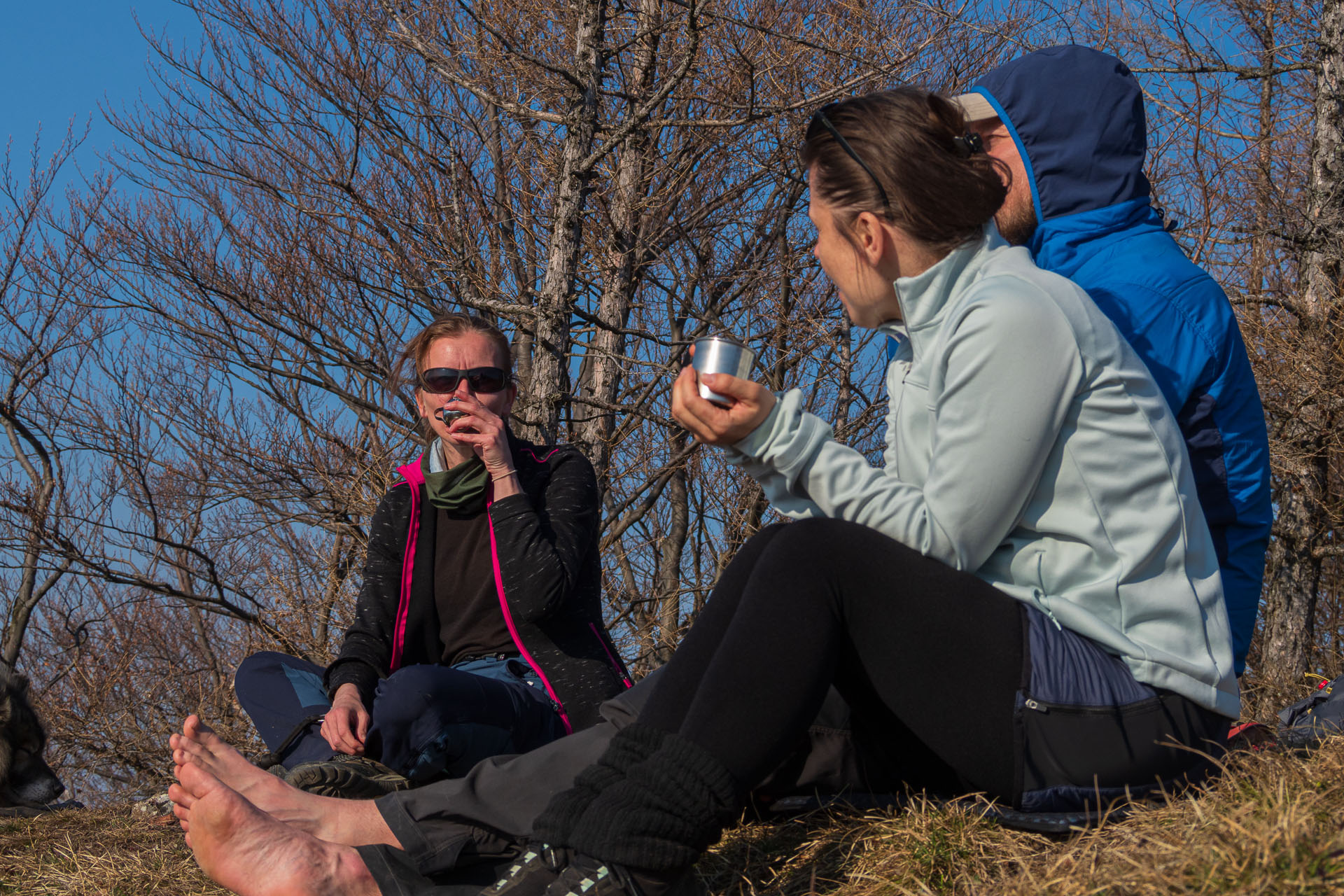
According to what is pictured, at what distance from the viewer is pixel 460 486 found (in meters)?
3.24

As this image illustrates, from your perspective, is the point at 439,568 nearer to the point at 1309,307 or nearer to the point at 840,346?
the point at 840,346

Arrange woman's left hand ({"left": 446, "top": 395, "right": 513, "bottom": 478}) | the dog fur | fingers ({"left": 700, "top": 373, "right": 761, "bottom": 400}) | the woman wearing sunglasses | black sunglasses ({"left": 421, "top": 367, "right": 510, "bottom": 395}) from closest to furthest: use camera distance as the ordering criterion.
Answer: fingers ({"left": 700, "top": 373, "right": 761, "bottom": 400}), the woman wearing sunglasses, woman's left hand ({"left": 446, "top": 395, "right": 513, "bottom": 478}), black sunglasses ({"left": 421, "top": 367, "right": 510, "bottom": 395}), the dog fur

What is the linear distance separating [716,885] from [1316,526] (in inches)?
238

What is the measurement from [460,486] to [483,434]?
7.6 inches

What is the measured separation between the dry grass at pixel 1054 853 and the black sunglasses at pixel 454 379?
4.84 feet

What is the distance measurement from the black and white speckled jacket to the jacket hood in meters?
1.56

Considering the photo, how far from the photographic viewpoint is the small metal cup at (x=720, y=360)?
1.87 metres

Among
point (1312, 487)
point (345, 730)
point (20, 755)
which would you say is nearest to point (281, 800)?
point (345, 730)

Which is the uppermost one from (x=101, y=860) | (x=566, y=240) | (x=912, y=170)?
(x=566, y=240)

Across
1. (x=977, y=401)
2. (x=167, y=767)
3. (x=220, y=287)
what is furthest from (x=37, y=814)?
(x=220, y=287)

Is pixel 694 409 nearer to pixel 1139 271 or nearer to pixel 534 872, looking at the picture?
pixel 534 872

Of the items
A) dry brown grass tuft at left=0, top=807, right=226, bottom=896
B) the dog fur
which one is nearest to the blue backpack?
dry brown grass tuft at left=0, top=807, right=226, bottom=896

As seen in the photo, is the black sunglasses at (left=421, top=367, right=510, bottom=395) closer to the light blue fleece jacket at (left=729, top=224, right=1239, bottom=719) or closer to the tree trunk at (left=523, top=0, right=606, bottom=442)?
the tree trunk at (left=523, top=0, right=606, bottom=442)

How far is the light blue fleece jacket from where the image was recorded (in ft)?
5.61
